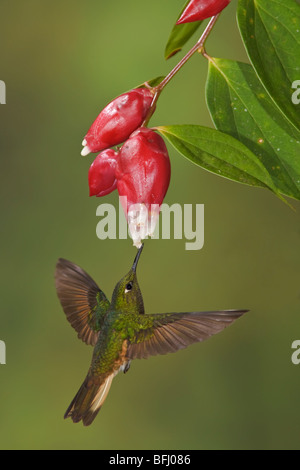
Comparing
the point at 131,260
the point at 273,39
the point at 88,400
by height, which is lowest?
the point at 88,400

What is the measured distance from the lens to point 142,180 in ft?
1.53

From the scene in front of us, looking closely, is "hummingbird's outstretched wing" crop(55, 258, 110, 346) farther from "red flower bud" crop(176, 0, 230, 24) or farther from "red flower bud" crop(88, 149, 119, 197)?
"red flower bud" crop(176, 0, 230, 24)

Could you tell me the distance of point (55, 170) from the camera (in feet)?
5.83

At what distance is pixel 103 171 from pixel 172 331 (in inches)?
7.6

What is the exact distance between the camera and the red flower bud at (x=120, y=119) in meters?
0.49

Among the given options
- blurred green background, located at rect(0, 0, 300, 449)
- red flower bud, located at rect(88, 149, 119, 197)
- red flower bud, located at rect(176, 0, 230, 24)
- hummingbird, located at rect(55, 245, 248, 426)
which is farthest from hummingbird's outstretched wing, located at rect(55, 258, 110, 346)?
blurred green background, located at rect(0, 0, 300, 449)

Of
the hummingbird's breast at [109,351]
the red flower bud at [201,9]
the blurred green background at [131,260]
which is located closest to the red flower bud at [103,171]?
the red flower bud at [201,9]

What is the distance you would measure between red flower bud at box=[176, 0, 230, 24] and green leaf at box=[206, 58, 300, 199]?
0.23 ft

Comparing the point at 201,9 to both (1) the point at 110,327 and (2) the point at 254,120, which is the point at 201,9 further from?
(1) the point at 110,327

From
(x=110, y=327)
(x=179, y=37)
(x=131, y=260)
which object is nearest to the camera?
(x=179, y=37)

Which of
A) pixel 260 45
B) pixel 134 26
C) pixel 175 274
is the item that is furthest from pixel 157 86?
pixel 134 26

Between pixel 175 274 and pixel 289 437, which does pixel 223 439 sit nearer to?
pixel 289 437

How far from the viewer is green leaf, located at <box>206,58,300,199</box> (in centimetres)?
48

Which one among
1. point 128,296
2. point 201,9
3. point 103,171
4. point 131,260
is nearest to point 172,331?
point 128,296
